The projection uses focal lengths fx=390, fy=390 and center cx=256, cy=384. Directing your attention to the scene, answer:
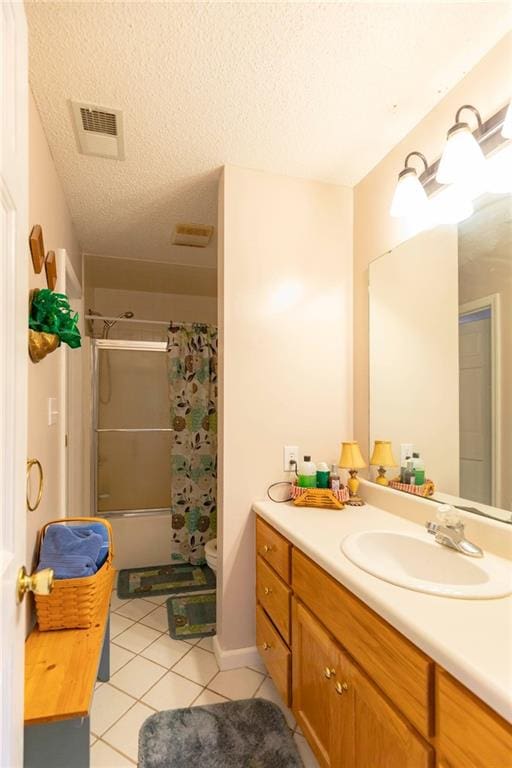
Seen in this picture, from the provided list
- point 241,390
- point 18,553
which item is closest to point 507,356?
point 241,390

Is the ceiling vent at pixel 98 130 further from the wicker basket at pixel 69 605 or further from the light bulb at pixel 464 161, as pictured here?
the wicker basket at pixel 69 605

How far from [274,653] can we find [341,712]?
0.59m

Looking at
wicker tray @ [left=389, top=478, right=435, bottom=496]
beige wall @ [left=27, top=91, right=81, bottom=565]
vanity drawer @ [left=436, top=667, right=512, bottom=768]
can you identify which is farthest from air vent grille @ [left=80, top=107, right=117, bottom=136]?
vanity drawer @ [left=436, top=667, right=512, bottom=768]

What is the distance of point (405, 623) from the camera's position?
781mm

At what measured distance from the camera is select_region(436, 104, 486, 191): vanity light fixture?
1204 millimetres

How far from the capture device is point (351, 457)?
5.87 feet

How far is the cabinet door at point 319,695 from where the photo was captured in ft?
3.40

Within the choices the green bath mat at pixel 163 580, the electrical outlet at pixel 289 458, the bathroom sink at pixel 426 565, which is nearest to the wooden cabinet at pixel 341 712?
the bathroom sink at pixel 426 565

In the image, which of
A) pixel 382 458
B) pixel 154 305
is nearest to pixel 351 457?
pixel 382 458

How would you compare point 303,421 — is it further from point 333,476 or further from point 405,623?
point 405,623

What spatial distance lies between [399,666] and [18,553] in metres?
0.80

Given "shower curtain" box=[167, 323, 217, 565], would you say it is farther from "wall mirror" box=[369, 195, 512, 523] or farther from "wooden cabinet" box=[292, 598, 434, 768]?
"wooden cabinet" box=[292, 598, 434, 768]

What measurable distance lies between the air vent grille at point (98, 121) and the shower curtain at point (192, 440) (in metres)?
1.66

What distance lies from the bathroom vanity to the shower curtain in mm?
1624
